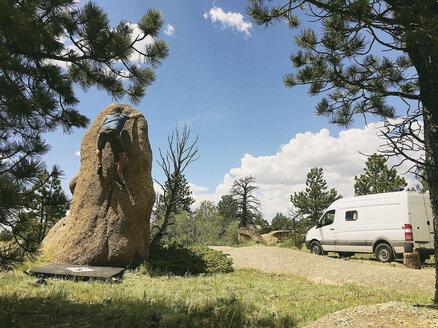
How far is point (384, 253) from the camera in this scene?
38.9ft

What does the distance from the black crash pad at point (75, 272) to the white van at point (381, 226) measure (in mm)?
10050

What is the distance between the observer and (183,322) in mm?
3932

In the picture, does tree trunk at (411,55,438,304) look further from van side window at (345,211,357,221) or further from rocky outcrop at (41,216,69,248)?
rocky outcrop at (41,216,69,248)

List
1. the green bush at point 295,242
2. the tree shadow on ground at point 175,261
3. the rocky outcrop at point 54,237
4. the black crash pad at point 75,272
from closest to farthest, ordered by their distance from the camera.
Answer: the black crash pad at point 75,272
the tree shadow on ground at point 175,261
the rocky outcrop at point 54,237
the green bush at point 295,242

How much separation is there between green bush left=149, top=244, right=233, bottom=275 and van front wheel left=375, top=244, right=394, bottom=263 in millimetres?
6593

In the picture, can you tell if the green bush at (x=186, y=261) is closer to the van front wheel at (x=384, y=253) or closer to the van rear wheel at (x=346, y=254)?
the van front wheel at (x=384, y=253)

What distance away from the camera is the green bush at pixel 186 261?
7969mm

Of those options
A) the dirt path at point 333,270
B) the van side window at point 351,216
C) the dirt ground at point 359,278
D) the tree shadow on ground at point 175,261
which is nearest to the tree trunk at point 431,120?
the dirt ground at point 359,278

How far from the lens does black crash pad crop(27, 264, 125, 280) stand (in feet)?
20.8

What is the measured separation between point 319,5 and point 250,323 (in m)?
4.89

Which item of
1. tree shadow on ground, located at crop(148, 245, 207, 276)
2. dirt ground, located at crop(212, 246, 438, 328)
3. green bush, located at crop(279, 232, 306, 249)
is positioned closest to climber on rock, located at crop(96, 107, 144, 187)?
tree shadow on ground, located at crop(148, 245, 207, 276)

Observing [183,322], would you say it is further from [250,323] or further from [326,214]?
[326,214]

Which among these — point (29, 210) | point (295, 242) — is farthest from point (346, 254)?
point (29, 210)

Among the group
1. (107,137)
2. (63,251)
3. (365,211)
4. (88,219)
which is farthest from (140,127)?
(365,211)
